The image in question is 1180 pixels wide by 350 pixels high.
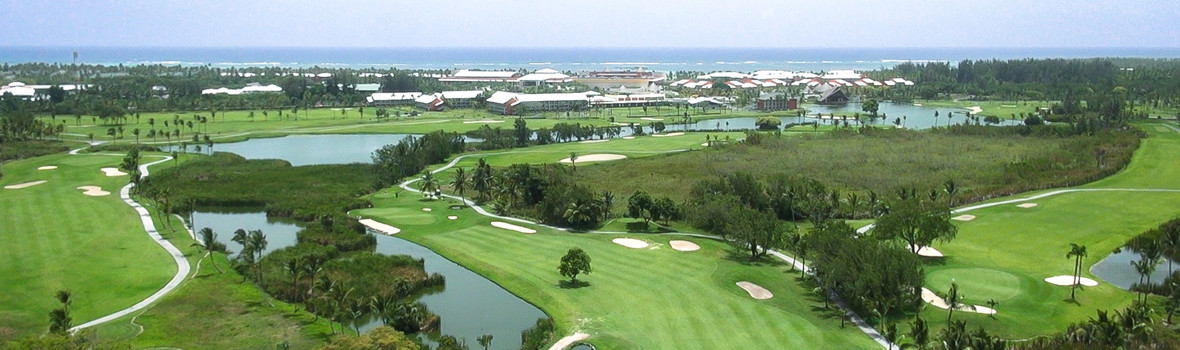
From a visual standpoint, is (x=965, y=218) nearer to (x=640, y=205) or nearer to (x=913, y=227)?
(x=913, y=227)

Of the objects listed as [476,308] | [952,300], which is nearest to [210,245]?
[476,308]

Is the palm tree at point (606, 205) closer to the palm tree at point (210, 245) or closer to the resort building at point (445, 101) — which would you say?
the palm tree at point (210, 245)

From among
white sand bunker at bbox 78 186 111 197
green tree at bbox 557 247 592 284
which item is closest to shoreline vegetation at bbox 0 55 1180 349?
green tree at bbox 557 247 592 284

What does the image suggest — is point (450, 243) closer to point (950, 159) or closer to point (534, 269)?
point (534, 269)

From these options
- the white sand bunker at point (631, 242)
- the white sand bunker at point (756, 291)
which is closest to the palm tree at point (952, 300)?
the white sand bunker at point (756, 291)

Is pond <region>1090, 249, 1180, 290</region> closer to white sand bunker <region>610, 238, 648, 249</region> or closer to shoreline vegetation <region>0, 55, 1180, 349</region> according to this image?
shoreline vegetation <region>0, 55, 1180, 349</region>

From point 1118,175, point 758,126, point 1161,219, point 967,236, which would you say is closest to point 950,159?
point 1118,175
